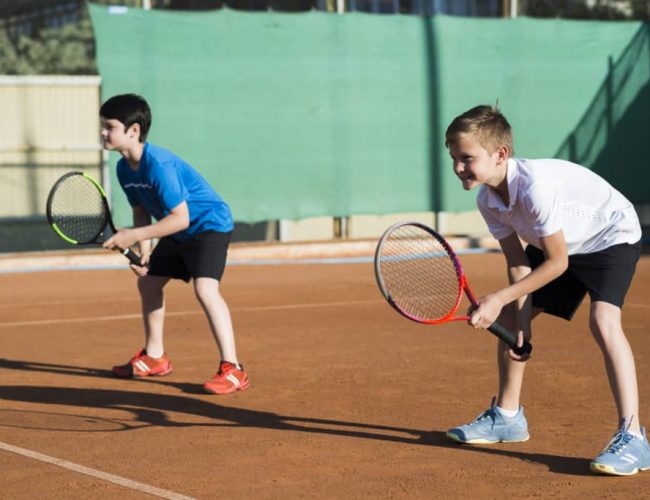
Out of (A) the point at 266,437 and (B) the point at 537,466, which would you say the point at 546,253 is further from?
(A) the point at 266,437

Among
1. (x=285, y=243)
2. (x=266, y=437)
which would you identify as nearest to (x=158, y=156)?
(x=266, y=437)

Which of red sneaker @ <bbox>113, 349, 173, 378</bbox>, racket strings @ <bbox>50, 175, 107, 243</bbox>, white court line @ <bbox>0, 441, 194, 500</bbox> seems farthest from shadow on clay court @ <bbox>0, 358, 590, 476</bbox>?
racket strings @ <bbox>50, 175, 107, 243</bbox>

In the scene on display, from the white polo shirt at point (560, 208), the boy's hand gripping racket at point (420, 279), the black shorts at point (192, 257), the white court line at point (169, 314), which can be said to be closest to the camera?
the white polo shirt at point (560, 208)

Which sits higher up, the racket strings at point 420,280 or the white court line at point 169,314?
the racket strings at point 420,280

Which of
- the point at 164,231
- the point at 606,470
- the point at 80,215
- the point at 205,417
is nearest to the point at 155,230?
the point at 164,231

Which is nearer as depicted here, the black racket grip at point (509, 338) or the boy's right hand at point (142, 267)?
the black racket grip at point (509, 338)

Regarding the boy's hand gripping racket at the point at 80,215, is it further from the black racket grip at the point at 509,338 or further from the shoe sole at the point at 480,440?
the black racket grip at the point at 509,338

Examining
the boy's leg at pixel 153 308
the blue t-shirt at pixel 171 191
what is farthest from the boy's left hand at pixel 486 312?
the boy's leg at pixel 153 308

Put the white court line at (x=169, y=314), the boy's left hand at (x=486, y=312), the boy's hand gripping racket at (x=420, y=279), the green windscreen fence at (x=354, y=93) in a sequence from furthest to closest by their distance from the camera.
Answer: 1. the green windscreen fence at (x=354, y=93)
2. the white court line at (x=169, y=314)
3. the boy's hand gripping racket at (x=420, y=279)
4. the boy's left hand at (x=486, y=312)

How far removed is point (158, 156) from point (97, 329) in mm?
2559

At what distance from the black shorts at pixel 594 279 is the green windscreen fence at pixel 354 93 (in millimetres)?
7404

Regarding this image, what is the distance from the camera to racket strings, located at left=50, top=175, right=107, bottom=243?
7070 mm

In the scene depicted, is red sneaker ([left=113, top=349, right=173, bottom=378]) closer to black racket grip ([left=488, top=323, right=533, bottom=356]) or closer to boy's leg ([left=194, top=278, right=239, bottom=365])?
boy's leg ([left=194, top=278, right=239, bottom=365])

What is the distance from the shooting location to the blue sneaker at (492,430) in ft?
17.6
